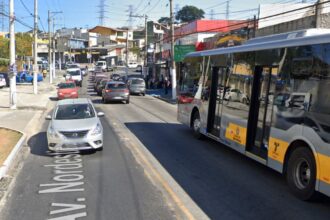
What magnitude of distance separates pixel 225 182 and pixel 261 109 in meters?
1.91

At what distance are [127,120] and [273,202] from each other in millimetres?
13697

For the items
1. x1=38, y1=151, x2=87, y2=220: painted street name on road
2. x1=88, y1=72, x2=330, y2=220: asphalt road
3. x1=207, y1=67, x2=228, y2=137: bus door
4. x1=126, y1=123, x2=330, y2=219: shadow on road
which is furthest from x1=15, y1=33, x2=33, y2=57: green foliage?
x1=207, y1=67, x2=228, y2=137: bus door

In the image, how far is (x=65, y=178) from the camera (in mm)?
9938

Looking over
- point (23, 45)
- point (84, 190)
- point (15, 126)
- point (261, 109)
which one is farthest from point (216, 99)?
point (23, 45)

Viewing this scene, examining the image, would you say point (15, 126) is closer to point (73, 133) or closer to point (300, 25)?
point (73, 133)

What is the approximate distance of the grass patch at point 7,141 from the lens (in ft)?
40.4

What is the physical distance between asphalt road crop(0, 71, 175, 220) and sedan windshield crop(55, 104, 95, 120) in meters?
1.24

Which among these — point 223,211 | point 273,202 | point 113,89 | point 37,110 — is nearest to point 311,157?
point 273,202

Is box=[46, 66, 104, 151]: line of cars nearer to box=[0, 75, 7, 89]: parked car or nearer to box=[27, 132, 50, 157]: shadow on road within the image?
box=[27, 132, 50, 157]: shadow on road

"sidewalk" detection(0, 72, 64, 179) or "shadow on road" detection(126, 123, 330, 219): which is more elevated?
"shadow on road" detection(126, 123, 330, 219)

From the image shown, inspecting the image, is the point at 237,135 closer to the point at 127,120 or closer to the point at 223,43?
the point at 127,120

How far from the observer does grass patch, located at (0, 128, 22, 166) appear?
12.3 meters

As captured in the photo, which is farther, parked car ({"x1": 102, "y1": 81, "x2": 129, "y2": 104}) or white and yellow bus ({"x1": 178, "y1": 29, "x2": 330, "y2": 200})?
parked car ({"x1": 102, "y1": 81, "x2": 129, "y2": 104})

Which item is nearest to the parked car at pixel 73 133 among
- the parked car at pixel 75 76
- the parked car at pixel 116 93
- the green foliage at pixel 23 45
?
the parked car at pixel 116 93
